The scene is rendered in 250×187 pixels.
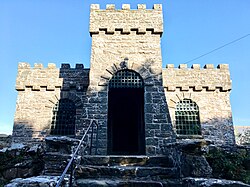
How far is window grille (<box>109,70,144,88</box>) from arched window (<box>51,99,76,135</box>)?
132 inches

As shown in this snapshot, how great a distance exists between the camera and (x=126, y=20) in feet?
32.0

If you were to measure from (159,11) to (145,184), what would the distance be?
8.01m

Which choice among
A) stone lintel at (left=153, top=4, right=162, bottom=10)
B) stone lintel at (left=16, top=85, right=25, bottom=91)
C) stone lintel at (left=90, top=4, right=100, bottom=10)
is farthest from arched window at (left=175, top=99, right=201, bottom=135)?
stone lintel at (left=16, top=85, right=25, bottom=91)

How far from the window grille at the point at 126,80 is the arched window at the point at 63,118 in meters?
3.34

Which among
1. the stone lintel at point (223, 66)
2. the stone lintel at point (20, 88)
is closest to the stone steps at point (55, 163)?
the stone lintel at point (20, 88)

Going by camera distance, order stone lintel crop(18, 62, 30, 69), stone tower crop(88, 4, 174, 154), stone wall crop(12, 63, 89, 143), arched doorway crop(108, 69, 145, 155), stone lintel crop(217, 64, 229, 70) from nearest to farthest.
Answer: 1. stone tower crop(88, 4, 174, 154)
2. stone wall crop(12, 63, 89, 143)
3. arched doorway crop(108, 69, 145, 155)
4. stone lintel crop(18, 62, 30, 69)
5. stone lintel crop(217, 64, 229, 70)

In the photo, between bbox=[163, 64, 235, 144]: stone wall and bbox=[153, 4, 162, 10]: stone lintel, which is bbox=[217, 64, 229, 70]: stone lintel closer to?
bbox=[163, 64, 235, 144]: stone wall

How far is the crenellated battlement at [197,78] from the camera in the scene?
1201 cm

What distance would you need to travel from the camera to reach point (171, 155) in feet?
18.2

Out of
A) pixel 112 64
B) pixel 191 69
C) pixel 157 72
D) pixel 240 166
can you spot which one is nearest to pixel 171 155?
pixel 240 166

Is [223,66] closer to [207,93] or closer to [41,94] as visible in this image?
[207,93]

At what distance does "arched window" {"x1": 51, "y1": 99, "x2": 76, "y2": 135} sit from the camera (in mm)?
10953

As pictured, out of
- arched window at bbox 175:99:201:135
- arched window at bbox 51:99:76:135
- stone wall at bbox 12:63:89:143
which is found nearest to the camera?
arched window at bbox 51:99:76:135

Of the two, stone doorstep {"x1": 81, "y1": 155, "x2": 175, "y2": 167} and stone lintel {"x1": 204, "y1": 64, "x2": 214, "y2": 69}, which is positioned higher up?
stone lintel {"x1": 204, "y1": 64, "x2": 214, "y2": 69}
